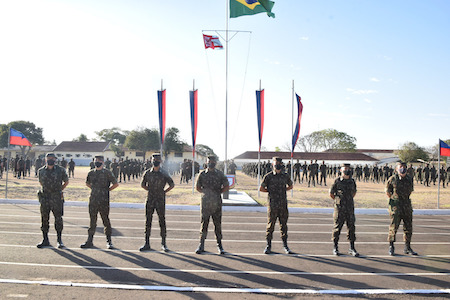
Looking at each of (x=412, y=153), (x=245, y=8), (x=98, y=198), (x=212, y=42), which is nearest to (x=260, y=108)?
(x=212, y=42)

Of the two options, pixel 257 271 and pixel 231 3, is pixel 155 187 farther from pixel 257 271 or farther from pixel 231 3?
pixel 231 3

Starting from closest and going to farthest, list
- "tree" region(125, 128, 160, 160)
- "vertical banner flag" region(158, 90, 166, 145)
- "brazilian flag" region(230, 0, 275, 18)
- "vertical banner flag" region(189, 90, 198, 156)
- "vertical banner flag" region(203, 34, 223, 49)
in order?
"brazilian flag" region(230, 0, 275, 18) → "vertical banner flag" region(158, 90, 166, 145) → "vertical banner flag" region(189, 90, 198, 156) → "vertical banner flag" region(203, 34, 223, 49) → "tree" region(125, 128, 160, 160)

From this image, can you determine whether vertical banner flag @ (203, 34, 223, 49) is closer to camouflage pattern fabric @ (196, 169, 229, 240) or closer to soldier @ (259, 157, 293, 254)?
soldier @ (259, 157, 293, 254)

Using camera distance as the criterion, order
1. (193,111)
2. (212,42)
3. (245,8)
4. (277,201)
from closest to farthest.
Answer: (277,201)
(245,8)
(193,111)
(212,42)

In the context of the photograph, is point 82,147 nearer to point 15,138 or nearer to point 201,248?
point 15,138

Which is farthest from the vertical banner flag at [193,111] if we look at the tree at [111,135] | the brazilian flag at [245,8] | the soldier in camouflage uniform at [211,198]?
the tree at [111,135]

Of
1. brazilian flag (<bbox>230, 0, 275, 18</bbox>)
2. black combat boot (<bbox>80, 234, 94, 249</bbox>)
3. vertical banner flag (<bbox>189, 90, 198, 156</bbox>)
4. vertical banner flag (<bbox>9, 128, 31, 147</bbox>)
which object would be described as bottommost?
black combat boot (<bbox>80, 234, 94, 249</bbox>)

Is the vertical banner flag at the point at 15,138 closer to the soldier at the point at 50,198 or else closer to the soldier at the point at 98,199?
the soldier at the point at 50,198

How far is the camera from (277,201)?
646 cm

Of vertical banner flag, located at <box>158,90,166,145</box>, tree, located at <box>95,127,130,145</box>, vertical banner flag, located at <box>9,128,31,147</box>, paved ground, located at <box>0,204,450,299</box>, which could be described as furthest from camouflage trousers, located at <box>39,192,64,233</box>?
tree, located at <box>95,127,130,145</box>

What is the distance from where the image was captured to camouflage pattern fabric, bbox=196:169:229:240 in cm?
632

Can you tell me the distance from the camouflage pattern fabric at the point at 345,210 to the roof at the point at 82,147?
76.1 meters

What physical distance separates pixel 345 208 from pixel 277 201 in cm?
135

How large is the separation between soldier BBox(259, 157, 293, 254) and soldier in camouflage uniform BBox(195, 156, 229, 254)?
931 millimetres
